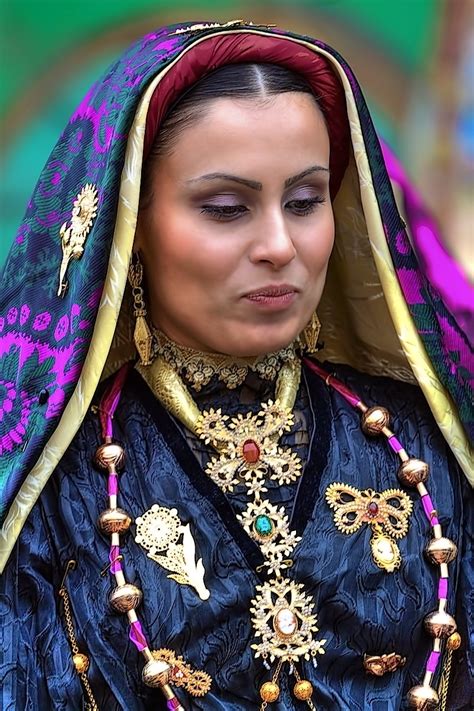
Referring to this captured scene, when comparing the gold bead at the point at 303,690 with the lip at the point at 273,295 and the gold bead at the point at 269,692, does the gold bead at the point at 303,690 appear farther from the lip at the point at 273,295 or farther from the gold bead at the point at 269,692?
the lip at the point at 273,295

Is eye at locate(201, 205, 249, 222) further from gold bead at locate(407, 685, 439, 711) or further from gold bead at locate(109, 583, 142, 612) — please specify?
gold bead at locate(407, 685, 439, 711)

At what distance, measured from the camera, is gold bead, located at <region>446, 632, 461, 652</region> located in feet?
5.79

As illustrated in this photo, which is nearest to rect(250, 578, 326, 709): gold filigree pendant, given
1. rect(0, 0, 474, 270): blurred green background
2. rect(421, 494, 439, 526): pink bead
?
rect(421, 494, 439, 526): pink bead

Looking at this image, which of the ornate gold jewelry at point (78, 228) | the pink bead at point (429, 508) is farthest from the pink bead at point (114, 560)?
the pink bead at point (429, 508)

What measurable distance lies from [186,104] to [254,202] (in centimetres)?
18

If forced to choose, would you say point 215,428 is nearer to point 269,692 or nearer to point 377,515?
point 377,515

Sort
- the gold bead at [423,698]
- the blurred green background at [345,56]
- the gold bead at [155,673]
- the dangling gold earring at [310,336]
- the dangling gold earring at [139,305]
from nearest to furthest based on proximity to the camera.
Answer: the gold bead at [155,673] < the gold bead at [423,698] < the dangling gold earring at [139,305] < the dangling gold earring at [310,336] < the blurred green background at [345,56]

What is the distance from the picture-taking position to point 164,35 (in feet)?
5.87

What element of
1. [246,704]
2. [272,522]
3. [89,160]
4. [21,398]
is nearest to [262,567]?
[272,522]

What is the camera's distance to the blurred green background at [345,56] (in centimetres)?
289

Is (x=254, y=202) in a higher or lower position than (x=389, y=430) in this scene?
higher

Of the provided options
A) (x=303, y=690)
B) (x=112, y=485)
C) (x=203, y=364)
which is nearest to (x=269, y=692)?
(x=303, y=690)

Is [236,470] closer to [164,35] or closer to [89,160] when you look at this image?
[89,160]

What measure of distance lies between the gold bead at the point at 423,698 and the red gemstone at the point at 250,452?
1.36 ft
